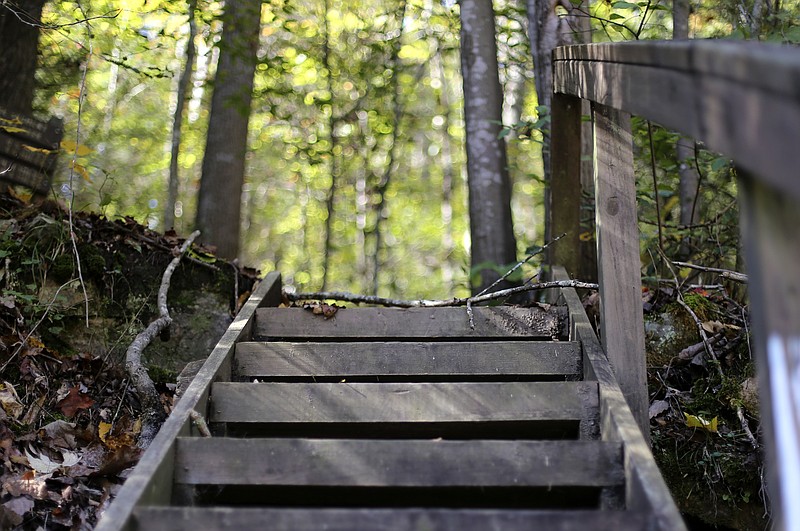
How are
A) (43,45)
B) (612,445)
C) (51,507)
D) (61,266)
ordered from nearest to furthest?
(612,445) < (51,507) < (61,266) < (43,45)

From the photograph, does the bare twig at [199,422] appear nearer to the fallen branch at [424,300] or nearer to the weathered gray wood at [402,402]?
the weathered gray wood at [402,402]

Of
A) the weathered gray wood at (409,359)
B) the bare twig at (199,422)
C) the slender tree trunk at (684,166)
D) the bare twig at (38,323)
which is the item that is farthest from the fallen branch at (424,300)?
the slender tree trunk at (684,166)

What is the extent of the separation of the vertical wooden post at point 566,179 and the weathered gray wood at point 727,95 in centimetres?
166

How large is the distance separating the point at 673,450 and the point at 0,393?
3.28 metres

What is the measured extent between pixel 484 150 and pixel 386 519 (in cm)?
478

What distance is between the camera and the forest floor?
3.18m

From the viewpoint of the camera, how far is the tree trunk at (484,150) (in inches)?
248

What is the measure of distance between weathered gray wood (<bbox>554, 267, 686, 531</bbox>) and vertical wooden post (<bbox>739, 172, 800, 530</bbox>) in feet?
1.33

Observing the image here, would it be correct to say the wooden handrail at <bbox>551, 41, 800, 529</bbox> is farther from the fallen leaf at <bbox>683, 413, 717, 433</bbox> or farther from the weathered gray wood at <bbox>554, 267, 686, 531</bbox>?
the fallen leaf at <bbox>683, 413, 717, 433</bbox>

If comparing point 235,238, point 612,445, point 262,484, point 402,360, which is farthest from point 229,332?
point 235,238

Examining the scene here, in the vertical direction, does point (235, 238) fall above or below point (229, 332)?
above

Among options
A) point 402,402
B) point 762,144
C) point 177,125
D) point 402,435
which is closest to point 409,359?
point 402,435

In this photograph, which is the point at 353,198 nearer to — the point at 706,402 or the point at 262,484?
the point at 706,402

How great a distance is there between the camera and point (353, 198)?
1625 centimetres
